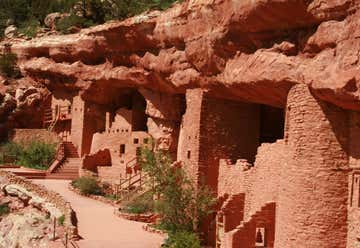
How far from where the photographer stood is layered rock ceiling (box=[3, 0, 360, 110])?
13953 millimetres

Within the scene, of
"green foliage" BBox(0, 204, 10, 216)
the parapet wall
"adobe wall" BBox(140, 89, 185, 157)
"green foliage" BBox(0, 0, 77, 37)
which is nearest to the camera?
the parapet wall

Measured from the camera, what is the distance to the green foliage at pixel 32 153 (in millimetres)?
33344

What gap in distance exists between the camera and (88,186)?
90.4 feet

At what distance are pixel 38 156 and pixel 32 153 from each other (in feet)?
1.35

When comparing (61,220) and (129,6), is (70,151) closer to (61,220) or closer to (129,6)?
(129,6)

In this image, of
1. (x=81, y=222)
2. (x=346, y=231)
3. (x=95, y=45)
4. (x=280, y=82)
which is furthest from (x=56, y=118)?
(x=346, y=231)

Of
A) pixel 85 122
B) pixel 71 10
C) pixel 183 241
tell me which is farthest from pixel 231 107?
pixel 71 10

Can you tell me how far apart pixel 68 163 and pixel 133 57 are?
9184mm

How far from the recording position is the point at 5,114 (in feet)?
117

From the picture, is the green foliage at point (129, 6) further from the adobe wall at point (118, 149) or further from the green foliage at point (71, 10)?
the adobe wall at point (118, 149)

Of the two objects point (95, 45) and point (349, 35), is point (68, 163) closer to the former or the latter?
point (95, 45)

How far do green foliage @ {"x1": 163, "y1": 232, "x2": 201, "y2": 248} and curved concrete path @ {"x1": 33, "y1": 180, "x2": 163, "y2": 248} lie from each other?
0.86 metres

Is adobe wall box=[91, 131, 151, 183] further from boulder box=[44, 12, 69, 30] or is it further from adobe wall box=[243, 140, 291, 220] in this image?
boulder box=[44, 12, 69, 30]

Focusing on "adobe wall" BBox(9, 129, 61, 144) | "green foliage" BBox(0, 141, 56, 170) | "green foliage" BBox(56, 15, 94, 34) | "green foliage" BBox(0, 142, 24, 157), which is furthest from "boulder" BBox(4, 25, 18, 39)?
"green foliage" BBox(0, 141, 56, 170)
